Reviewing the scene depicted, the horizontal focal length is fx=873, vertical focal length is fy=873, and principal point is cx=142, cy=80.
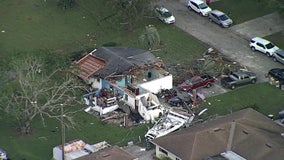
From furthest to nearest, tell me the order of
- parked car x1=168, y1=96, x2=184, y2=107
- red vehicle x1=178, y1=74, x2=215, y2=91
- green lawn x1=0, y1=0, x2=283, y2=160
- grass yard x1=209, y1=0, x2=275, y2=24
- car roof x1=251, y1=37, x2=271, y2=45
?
grass yard x1=209, y1=0, x2=275, y2=24 → car roof x1=251, y1=37, x2=271, y2=45 → red vehicle x1=178, y1=74, x2=215, y2=91 → parked car x1=168, y1=96, x2=184, y2=107 → green lawn x1=0, y1=0, x2=283, y2=160

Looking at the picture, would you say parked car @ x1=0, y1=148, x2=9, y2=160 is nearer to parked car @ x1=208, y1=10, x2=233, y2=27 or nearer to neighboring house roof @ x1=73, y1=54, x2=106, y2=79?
neighboring house roof @ x1=73, y1=54, x2=106, y2=79

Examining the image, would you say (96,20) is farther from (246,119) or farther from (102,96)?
(246,119)

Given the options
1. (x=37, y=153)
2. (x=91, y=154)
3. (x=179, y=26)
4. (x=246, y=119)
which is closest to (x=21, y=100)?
(x=37, y=153)

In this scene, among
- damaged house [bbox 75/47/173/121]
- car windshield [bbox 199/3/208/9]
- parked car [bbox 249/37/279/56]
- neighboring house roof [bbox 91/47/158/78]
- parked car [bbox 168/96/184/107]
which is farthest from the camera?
car windshield [bbox 199/3/208/9]

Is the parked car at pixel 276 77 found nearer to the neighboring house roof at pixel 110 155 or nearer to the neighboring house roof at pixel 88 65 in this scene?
the neighboring house roof at pixel 88 65

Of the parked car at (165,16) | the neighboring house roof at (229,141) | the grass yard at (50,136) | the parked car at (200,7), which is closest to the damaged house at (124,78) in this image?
the grass yard at (50,136)

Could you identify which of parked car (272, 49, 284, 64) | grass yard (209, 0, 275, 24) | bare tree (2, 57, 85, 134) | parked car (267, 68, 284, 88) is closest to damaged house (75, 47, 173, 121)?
bare tree (2, 57, 85, 134)
